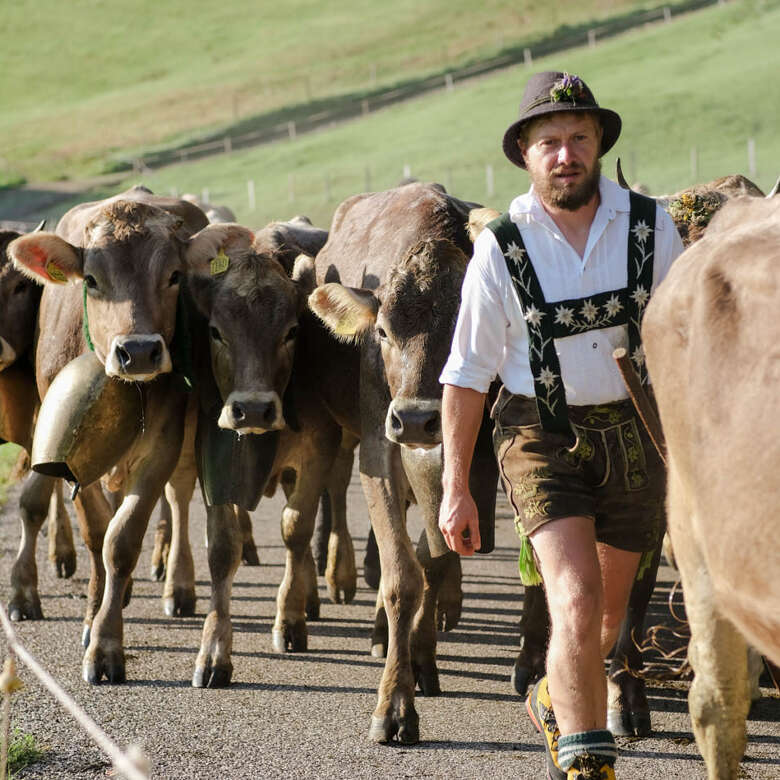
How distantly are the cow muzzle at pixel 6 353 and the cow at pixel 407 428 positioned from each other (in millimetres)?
2862

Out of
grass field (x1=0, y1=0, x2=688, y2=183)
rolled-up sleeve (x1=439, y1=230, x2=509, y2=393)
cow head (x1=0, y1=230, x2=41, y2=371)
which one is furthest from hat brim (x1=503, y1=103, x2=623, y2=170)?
grass field (x1=0, y1=0, x2=688, y2=183)

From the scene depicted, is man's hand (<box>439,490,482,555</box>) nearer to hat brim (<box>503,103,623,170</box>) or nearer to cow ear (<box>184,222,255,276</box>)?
hat brim (<box>503,103,623,170</box>)

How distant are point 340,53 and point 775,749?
7556 centimetres

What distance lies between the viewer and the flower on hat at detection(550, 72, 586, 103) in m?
5.42

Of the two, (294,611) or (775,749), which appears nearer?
(775,749)

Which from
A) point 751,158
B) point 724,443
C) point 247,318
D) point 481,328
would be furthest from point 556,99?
point 751,158

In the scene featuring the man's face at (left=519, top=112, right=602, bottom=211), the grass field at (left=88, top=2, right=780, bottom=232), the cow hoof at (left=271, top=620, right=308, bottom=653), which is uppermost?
the grass field at (left=88, top=2, right=780, bottom=232)

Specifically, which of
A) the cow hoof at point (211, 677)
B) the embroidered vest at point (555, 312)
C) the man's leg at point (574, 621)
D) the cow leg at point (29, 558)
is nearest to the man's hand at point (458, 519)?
the man's leg at point (574, 621)

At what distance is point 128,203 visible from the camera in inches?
328

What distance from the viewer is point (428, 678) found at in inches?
286

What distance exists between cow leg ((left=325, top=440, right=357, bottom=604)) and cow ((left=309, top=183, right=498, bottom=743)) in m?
1.37

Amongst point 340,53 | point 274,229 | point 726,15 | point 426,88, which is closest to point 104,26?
point 340,53

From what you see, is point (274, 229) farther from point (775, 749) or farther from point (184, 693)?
point (775, 749)

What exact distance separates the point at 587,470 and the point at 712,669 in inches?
34.9
